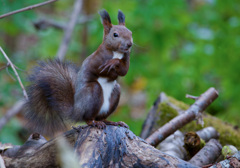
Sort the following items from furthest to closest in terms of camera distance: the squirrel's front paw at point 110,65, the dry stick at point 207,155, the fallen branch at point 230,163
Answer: the dry stick at point 207,155, the squirrel's front paw at point 110,65, the fallen branch at point 230,163

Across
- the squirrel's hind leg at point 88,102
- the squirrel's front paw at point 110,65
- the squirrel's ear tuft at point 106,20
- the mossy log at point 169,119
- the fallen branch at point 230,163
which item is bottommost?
the mossy log at point 169,119

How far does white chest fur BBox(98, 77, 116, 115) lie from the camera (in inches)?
75.2

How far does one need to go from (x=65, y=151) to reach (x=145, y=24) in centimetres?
449

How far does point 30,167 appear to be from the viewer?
1.92m

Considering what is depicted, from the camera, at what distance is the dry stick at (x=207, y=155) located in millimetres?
2020

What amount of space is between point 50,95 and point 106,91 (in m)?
0.39

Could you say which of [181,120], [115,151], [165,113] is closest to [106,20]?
[115,151]

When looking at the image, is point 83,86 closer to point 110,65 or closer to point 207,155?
point 110,65

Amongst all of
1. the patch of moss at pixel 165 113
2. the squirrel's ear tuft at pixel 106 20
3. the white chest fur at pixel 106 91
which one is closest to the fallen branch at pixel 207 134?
the patch of moss at pixel 165 113

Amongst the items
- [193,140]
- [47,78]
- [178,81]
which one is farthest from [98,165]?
[178,81]

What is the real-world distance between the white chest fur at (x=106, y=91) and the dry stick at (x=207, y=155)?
0.68 m

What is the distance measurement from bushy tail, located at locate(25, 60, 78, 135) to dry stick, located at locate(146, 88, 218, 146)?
69 cm

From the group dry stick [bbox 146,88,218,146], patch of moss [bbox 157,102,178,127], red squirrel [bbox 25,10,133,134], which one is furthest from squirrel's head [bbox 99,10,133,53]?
patch of moss [bbox 157,102,178,127]

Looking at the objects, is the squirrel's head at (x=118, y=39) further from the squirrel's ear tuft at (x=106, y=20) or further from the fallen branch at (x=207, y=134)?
the fallen branch at (x=207, y=134)
